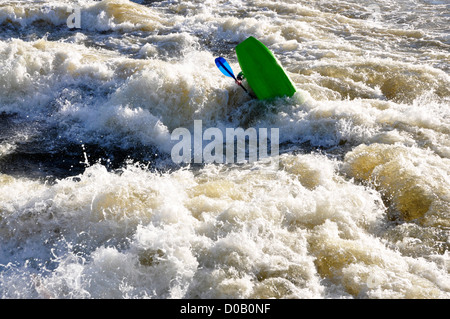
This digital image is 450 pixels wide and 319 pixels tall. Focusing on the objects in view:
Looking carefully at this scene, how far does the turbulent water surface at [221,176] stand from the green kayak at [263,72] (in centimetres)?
16

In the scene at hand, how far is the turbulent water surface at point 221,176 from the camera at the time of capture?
112 inches

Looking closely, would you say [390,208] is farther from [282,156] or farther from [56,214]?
[56,214]

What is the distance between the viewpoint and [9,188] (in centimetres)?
383

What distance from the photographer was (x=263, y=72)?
525 centimetres

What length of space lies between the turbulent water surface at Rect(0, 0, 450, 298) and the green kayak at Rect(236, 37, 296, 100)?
16cm

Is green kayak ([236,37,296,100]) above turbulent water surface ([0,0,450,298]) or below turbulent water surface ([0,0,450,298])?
above

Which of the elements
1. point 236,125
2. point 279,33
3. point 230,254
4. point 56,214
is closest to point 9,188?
point 56,214

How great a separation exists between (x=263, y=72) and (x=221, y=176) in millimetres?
1740

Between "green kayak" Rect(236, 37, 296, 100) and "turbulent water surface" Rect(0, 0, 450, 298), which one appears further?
"green kayak" Rect(236, 37, 296, 100)

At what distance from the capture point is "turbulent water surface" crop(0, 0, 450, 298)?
286 cm

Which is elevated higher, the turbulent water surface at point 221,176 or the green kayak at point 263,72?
the green kayak at point 263,72

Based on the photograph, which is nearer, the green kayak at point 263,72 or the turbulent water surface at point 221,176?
the turbulent water surface at point 221,176

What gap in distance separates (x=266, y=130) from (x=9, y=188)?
9.08 feet
